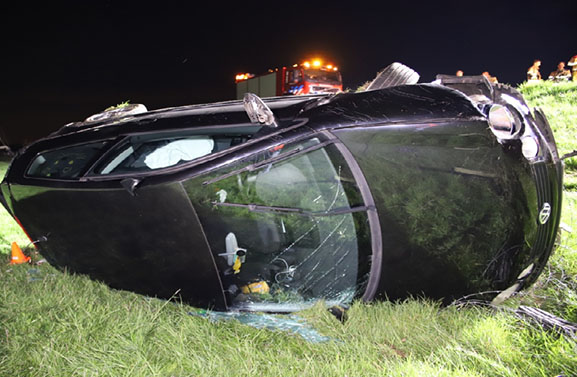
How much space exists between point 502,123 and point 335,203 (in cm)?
76

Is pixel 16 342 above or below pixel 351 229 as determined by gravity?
below

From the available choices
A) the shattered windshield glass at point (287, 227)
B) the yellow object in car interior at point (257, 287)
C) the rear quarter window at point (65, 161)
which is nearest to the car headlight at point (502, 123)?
the shattered windshield glass at point (287, 227)

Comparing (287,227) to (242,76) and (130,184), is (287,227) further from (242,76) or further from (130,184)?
(242,76)

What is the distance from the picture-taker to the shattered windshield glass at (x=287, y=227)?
1687 mm

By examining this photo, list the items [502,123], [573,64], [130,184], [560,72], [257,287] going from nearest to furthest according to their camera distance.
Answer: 1. [502,123]
2. [130,184]
3. [257,287]
4. [573,64]
5. [560,72]

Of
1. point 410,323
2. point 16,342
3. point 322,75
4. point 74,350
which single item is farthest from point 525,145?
point 322,75

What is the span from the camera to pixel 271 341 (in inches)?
70.1

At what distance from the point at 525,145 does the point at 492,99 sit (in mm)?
247

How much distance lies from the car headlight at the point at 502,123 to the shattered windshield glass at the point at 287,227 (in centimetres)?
62

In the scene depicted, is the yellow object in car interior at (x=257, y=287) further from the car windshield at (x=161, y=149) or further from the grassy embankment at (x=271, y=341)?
the car windshield at (x=161, y=149)

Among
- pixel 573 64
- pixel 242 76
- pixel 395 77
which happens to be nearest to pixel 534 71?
pixel 573 64

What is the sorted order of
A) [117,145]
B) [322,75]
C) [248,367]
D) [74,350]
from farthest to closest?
[322,75], [117,145], [74,350], [248,367]

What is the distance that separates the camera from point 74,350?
5.57ft

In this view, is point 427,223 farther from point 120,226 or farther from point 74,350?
point 74,350
